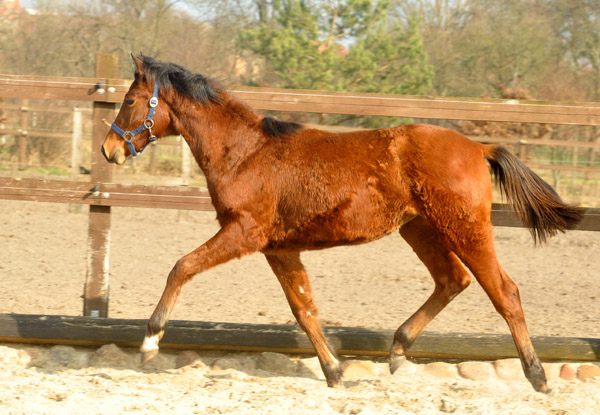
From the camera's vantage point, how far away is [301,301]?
4.09m

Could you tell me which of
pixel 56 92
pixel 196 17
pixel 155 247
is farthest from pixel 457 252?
pixel 196 17

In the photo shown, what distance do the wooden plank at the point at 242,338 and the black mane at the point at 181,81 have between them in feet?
4.55

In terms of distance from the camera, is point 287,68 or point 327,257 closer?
point 327,257

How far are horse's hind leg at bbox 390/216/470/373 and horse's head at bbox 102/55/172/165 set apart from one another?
163 centimetres

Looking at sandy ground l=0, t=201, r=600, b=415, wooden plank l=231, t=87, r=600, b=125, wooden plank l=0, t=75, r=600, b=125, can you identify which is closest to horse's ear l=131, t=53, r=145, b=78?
wooden plank l=0, t=75, r=600, b=125

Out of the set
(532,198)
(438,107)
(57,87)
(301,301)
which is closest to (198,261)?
(301,301)

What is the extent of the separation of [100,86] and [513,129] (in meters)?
13.6

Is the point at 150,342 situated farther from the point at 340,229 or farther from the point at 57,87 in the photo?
the point at 57,87

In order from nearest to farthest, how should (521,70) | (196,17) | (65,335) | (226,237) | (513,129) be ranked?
(226,237) → (65,335) → (513,129) → (521,70) → (196,17)

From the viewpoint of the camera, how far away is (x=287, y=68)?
65.1 feet

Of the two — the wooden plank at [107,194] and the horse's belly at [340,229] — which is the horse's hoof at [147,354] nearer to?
the horse's belly at [340,229]

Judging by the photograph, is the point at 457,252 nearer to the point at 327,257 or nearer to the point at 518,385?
the point at 518,385

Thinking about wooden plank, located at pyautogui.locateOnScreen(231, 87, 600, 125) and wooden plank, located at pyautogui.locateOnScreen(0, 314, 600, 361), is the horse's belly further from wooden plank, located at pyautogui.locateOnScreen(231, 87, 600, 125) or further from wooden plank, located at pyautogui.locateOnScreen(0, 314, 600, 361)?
wooden plank, located at pyautogui.locateOnScreen(231, 87, 600, 125)

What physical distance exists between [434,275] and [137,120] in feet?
6.56
